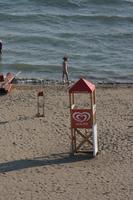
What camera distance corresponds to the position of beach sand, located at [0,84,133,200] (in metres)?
17.2

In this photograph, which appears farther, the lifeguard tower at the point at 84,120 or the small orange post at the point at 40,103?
the small orange post at the point at 40,103

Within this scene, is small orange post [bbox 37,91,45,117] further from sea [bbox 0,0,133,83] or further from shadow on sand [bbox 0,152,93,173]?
sea [bbox 0,0,133,83]

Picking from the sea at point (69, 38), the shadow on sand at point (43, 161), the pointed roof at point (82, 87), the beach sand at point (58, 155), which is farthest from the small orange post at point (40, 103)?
the sea at point (69, 38)

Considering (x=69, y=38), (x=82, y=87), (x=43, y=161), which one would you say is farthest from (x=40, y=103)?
(x=69, y=38)

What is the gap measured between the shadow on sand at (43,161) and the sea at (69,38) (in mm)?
11317

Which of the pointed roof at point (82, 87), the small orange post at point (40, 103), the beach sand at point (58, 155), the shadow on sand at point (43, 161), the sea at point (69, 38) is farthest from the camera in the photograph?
the sea at point (69, 38)

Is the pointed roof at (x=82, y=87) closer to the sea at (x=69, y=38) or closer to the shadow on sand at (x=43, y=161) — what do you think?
the shadow on sand at (x=43, y=161)

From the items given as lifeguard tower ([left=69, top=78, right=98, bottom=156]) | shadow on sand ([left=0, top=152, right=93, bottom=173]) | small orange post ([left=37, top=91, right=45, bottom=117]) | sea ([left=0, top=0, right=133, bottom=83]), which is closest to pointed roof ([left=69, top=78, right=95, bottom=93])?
lifeguard tower ([left=69, top=78, right=98, bottom=156])

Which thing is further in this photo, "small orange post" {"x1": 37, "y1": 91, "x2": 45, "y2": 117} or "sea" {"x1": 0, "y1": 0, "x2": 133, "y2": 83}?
"sea" {"x1": 0, "y1": 0, "x2": 133, "y2": 83}

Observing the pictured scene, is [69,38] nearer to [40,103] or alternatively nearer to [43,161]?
[40,103]

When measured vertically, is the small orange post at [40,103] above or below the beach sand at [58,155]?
above

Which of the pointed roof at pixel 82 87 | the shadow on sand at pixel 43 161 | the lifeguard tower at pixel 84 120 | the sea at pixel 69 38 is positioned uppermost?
the sea at pixel 69 38

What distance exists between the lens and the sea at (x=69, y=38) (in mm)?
32156

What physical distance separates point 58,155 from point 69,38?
19.4 m
